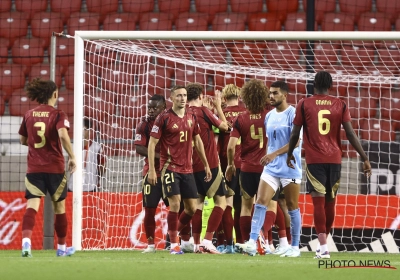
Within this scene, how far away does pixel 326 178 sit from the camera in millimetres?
8734

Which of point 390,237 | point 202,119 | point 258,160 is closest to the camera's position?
point 258,160

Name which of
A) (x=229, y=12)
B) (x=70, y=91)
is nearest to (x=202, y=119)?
(x=70, y=91)

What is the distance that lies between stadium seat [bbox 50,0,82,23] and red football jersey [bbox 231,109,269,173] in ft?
28.1

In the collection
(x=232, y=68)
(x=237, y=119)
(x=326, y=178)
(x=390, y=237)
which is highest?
(x=232, y=68)

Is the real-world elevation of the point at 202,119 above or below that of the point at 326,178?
above

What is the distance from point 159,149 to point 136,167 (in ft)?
7.07

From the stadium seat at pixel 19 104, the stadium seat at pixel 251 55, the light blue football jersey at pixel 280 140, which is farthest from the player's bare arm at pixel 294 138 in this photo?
the stadium seat at pixel 19 104

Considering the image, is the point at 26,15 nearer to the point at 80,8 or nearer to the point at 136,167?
the point at 80,8

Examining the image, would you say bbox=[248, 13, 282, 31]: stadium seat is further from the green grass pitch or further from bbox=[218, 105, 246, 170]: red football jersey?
the green grass pitch

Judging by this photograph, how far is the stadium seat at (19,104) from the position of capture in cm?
1583

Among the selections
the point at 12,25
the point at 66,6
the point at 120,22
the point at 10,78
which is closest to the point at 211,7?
the point at 120,22

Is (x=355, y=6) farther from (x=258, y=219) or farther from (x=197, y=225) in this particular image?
(x=258, y=219)

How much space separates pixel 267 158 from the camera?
896 cm

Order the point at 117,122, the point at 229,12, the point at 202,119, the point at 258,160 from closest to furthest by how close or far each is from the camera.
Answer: the point at 258,160
the point at 202,119
the point at 117,122
the point at 229,12
